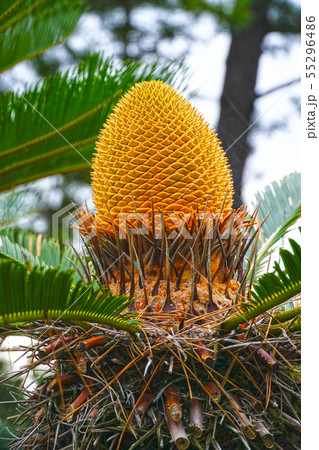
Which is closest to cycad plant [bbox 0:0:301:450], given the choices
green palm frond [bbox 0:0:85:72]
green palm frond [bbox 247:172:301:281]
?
green palm frond [bbox 247:172:301:281]

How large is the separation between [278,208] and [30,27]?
3.60 feet

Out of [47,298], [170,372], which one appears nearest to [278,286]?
[170,372]

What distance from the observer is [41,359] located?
930 millimetres

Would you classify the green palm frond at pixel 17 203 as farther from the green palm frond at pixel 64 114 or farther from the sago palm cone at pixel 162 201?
the sago palm cone at pixel 162 201

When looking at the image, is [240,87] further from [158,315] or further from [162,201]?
[158,315]

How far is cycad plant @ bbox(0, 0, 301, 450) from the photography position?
809mm

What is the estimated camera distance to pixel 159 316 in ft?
3.13

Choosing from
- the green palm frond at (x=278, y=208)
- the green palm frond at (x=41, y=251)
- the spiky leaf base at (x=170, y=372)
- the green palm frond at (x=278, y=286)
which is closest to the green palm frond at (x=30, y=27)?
the green palm frond at (x=41, y=251)

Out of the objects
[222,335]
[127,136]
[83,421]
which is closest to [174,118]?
[127,136]

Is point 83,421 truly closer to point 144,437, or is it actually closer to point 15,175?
point 144,437

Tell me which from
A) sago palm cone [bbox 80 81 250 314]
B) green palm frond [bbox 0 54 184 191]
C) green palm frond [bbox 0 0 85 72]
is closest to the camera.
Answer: sago palm cone [bbox 80 81 250 314]

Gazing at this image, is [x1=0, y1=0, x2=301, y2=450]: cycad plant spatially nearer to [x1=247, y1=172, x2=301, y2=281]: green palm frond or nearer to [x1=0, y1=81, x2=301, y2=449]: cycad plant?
[x1=0, y1=81, x2=301, y2=449]: cycad plant

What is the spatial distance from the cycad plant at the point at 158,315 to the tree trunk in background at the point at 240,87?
0.87m

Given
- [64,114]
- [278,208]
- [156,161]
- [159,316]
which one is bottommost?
[159,316]
